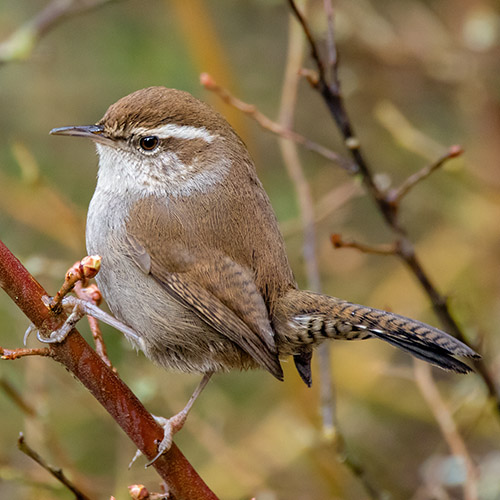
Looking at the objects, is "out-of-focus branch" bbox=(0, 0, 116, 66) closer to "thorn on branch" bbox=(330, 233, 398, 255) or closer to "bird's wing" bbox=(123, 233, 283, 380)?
"bird's wing" bbox=(123, 233, 283, 380)

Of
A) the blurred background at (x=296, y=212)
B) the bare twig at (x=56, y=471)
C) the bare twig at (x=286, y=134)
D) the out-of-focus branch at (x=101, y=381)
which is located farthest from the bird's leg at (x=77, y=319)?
the bare twig at (x=286, y=134)

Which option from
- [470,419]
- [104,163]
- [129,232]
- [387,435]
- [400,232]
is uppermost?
[104,163]

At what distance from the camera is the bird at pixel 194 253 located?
3.14 metres

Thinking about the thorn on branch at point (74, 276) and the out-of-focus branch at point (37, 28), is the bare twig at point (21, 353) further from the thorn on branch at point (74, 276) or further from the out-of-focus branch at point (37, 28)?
the out-of-focus branch at point (37, 28)

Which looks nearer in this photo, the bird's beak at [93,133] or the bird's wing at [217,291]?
the bird's wing at [217,291]

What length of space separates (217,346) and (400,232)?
2.78 ft

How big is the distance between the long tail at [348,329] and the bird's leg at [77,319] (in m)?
0.59

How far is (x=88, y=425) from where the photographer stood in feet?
17.2

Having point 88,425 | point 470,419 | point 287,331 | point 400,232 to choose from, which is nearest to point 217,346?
point 287,331

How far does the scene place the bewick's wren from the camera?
3.14 meters

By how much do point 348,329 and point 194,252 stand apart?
0.67m

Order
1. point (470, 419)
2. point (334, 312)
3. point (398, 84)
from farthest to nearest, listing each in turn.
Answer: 1. point (398, 84)
2. point (470, 419)
3. point (334, 312)

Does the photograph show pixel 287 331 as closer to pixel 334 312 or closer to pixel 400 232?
pixel 334 312

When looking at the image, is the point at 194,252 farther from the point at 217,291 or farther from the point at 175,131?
the point at 175,131
